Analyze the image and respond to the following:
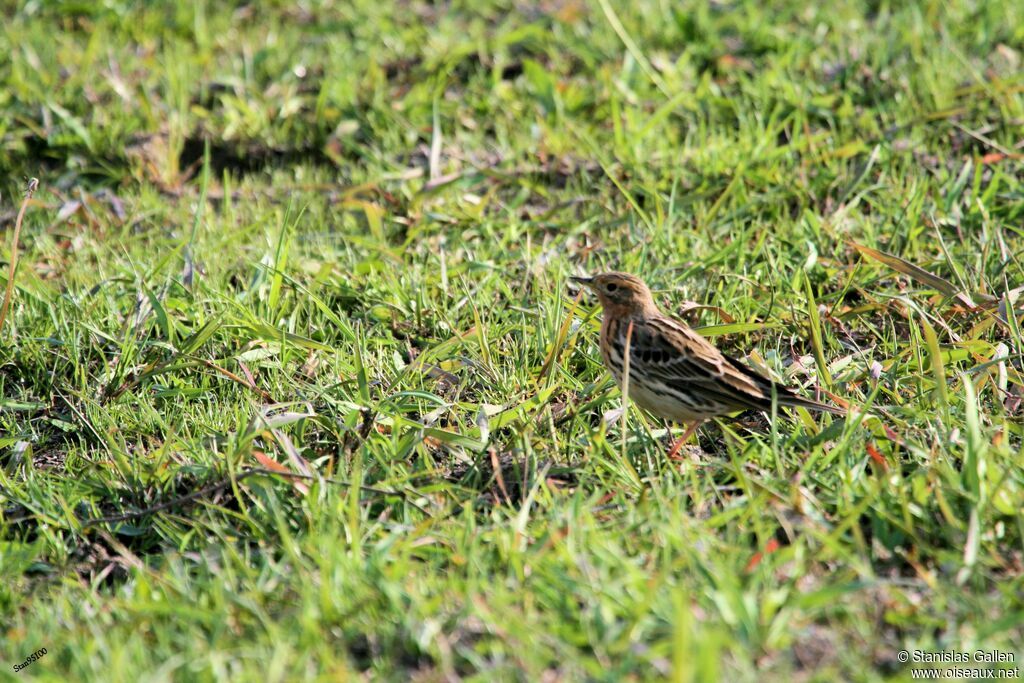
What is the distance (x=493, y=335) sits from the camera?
549 centimetres

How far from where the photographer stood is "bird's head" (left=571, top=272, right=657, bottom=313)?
528cm

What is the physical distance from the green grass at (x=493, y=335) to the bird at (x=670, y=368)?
0.17 m
